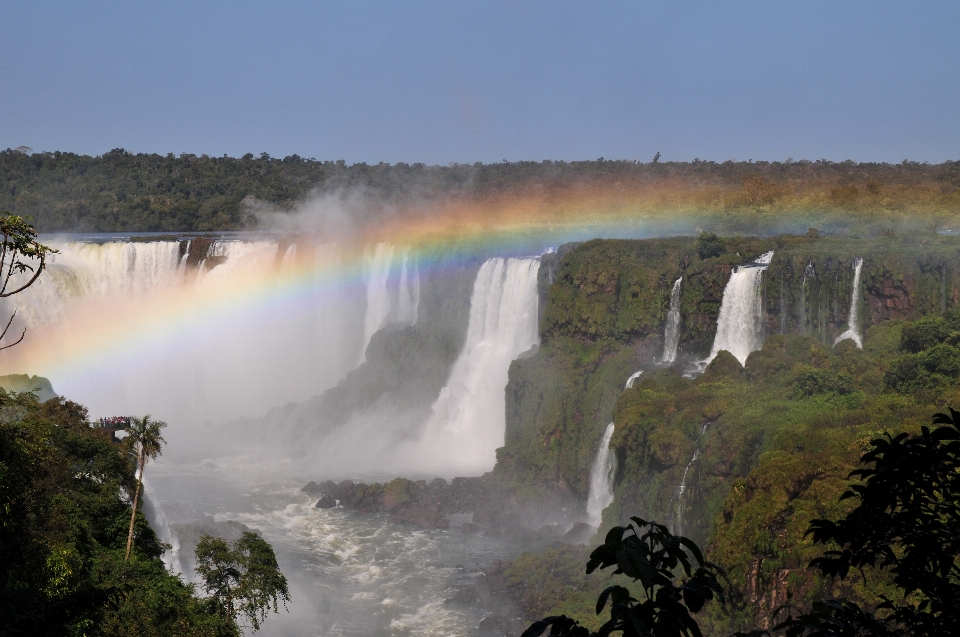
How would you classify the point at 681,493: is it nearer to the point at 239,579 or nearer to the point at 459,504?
the point at 239,579

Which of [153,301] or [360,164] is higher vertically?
[360,164]

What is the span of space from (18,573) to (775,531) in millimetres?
14611

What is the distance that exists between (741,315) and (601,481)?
817 cm

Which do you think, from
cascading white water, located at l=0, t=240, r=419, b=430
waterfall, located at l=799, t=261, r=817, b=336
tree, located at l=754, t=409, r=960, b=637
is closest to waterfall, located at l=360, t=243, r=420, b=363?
cascading white water, located at l=0, t=240, r=419, b=430

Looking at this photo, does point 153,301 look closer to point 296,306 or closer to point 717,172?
point 296,306

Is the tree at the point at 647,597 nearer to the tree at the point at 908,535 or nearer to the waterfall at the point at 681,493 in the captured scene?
the tree at the point at 908,535

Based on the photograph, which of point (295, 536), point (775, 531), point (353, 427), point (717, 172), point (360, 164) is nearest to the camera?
point (775, 531)

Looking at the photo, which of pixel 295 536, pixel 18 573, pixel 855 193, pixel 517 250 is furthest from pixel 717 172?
pixel 18 573

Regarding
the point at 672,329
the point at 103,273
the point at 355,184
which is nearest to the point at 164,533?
the point at 672,329

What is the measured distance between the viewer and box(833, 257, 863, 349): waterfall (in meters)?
33.3

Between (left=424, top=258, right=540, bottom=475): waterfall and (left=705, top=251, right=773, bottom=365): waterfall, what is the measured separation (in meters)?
10.8

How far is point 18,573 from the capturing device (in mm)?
13094

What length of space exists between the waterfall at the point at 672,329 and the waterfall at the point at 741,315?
6.50ft

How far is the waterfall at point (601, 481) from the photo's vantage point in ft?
108
